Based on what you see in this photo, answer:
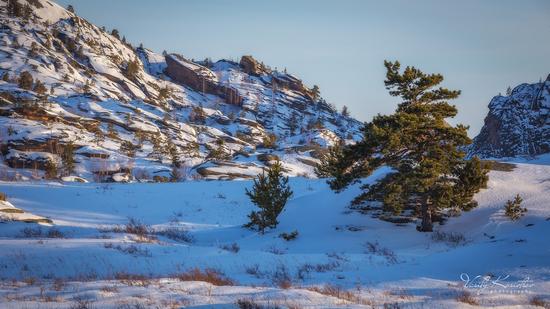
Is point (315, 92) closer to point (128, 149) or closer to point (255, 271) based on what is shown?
point (128, 149)

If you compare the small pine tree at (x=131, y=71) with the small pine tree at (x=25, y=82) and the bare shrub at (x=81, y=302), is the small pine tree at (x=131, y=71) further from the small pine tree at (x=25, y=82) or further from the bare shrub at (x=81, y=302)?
the bare shrub at (x=81, y=302)

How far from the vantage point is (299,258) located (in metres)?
11.4

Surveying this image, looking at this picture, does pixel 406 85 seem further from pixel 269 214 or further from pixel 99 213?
pixel 99 213

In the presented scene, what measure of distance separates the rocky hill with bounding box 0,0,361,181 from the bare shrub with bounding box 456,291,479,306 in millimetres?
14911

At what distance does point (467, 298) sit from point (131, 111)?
301ft

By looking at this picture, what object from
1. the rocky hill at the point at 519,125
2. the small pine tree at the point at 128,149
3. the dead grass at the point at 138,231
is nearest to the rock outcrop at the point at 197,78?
the small pine tree at the point at 128,149

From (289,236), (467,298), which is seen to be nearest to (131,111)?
(289,236)

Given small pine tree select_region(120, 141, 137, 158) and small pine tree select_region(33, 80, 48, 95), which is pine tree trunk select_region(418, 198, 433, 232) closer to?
small pine tree select_region(120, 141, 137, 158)

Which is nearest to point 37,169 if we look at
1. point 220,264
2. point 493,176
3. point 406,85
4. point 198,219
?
point 198,219

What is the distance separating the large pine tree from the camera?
14.2 m

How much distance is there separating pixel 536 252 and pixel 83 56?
140m
